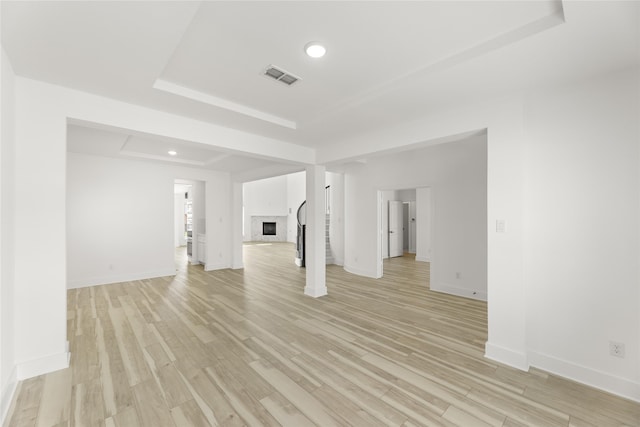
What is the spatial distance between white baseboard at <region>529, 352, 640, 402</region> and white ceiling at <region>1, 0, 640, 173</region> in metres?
2.41

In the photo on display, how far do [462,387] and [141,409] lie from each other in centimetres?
240

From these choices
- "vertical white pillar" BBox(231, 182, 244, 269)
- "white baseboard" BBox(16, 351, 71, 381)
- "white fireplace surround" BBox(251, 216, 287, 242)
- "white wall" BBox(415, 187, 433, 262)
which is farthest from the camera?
"white fireplace surround" BBox(251, 216, 287, 242)

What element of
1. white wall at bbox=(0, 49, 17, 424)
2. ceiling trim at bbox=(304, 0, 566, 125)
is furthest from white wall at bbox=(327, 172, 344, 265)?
white wall at bbox=(0, 49, 17, 424)

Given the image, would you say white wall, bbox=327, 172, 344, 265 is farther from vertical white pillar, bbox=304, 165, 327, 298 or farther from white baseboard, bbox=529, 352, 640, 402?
white baseboard, bbox=529, 352, 640, 402

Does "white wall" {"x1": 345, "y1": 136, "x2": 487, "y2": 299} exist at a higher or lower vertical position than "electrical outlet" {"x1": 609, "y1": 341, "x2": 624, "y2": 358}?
higher

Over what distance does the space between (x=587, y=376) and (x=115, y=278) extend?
7.21m

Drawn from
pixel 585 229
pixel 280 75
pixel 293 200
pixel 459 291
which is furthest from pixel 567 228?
pixel 293 200

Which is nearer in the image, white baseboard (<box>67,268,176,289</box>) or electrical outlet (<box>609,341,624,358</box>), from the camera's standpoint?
electrical outlet (<box>609,341,624,358</box>)

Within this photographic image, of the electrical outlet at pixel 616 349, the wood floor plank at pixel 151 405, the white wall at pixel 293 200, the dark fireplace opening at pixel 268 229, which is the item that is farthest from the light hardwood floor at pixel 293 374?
the dark fireplace opening at pixel 268 229

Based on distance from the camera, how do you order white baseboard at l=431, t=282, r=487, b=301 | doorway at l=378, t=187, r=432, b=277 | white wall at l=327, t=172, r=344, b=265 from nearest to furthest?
white baseboard at l=431, t=282, r=487, b=301
white wall at l=327, t=172, r=344, b=265
doorway at l=378, t=187, r=432, b=277

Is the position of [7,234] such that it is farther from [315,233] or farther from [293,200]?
[293,200]

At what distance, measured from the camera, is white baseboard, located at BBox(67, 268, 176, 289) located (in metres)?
5.18

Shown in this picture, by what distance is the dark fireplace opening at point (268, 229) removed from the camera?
14898mm

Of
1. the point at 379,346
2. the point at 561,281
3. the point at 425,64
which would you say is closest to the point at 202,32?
the point at 425,64
